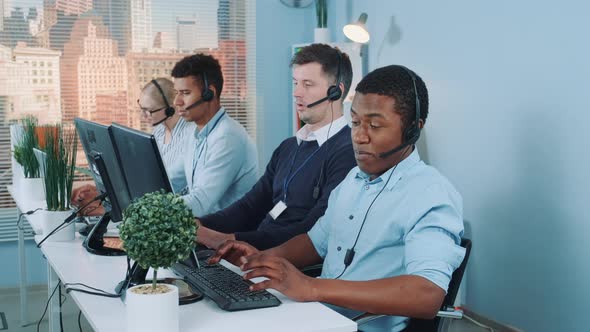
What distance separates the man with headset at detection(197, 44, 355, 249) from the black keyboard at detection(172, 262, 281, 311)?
0.56m

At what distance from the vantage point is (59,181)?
7.59 feet

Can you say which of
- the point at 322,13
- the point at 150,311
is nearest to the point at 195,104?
the point at 322,13

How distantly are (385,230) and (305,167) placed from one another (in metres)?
0.84

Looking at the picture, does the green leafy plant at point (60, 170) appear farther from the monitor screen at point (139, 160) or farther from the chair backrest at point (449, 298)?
the chair backrest at point (449, 298)

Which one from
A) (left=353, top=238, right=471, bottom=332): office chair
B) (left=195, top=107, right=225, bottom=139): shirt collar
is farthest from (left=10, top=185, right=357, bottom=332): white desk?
(left=195, top=107, right=225, bottom=139): shirt collar

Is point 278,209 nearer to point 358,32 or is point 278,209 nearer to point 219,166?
point 219,166

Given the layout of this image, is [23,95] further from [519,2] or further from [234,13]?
[519,2]

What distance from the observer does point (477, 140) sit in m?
3.22

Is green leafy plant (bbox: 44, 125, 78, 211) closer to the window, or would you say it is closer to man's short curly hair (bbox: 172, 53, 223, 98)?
man's short curly hair (bbox: 172, 53, 223, 98)

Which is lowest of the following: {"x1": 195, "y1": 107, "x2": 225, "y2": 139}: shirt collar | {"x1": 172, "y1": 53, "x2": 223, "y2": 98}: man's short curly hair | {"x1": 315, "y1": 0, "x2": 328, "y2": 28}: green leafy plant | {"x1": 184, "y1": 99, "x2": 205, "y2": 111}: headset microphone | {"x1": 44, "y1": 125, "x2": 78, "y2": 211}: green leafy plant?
{"x1": 44, "y1": 125, "x2": 78, "y2": 211}: green leafy plant

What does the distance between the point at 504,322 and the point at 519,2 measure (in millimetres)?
1453

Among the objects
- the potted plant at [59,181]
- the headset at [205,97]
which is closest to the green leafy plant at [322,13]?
the headset at [205,97]

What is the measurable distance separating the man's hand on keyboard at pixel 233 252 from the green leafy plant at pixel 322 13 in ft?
9.66

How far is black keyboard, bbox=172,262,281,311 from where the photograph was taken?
1474 millimetres
